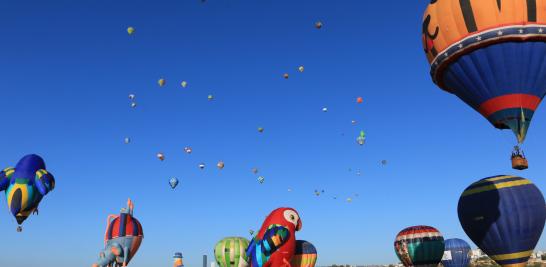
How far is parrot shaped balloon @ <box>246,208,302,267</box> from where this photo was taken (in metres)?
19.9

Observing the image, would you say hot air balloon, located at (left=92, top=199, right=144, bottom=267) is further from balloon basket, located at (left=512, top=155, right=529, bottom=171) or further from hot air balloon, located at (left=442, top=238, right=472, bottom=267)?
hot air balloon, located at (left=442, top=238, right=472, bottom=267)

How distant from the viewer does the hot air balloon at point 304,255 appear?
2669cm

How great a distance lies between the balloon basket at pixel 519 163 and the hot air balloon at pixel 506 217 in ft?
28.7

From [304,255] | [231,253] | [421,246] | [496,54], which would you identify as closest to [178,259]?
[231,253]

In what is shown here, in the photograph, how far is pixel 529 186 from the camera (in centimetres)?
2364

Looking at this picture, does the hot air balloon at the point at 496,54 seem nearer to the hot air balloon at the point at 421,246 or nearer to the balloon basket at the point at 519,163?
the balloon basket at the point at 519,163

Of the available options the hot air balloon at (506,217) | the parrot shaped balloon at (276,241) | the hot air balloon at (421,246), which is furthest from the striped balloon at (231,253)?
the hot air balloon at (506,217)

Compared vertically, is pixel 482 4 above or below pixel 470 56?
above

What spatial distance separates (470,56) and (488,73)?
2.53 feet

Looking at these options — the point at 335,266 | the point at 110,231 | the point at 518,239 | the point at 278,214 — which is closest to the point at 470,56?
the point at 278,214

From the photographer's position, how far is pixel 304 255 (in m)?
27.3

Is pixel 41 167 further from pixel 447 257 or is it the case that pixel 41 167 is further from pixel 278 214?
pixel 447 257

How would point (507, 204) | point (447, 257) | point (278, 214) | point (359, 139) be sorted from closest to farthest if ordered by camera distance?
point (278, 214) → point (507, 204) → point (359, 139) → point (447, 257)

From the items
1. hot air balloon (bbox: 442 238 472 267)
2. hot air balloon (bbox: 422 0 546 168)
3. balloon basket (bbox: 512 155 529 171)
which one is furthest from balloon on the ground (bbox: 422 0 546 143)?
hot air balloon (bbox: 442 238 472 267)
